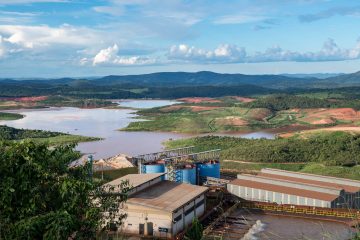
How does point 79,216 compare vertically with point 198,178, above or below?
above

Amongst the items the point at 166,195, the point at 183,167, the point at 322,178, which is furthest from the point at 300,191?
the point at 166,195

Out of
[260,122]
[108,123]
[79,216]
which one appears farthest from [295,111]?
[79,216]

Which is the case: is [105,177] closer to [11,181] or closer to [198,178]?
[198,178]

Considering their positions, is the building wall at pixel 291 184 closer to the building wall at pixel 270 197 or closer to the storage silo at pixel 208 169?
the building wall at pixel 270 197

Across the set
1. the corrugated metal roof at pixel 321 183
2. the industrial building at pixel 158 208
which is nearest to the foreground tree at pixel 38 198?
the industrial building at pixel 158 208

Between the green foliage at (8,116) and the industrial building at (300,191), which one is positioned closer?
the industrial building at (300,191)
